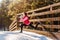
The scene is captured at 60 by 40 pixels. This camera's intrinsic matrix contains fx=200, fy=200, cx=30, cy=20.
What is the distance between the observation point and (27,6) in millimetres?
13367

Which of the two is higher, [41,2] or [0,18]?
[41,2]

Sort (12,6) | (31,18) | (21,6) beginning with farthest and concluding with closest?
(12,6) < (21,6) < (31,18)

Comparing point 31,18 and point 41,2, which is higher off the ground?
point 41,2

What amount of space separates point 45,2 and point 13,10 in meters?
6.22

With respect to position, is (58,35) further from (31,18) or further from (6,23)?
(6,23)

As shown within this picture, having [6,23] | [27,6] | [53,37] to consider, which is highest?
[27,6]

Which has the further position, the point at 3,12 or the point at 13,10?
the point at 3,12

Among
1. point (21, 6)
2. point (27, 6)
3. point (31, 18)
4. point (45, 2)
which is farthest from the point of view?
point (21, 6)

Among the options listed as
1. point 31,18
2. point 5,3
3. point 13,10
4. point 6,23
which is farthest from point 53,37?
point 5,3

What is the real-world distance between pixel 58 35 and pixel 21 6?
379 inches

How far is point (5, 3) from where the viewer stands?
1233 inches

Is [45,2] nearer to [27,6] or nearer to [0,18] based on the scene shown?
[27,6]

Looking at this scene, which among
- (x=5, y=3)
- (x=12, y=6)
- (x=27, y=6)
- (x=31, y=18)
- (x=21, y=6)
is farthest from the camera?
(x=5, y=3)

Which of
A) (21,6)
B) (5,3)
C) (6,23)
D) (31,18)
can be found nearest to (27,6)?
(21,6)
